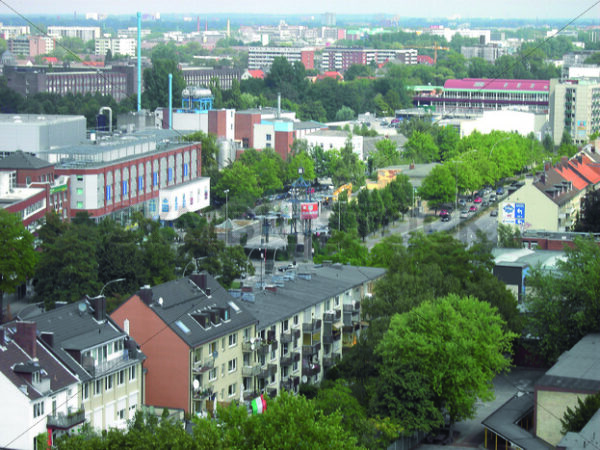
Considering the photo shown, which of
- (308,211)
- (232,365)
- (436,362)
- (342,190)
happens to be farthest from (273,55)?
(436,362)

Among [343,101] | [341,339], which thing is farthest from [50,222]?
[343,101]

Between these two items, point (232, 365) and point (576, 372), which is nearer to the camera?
point (576, 372)

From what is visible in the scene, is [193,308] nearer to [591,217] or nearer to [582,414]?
[582,414]

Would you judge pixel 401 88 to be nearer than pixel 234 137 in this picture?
No

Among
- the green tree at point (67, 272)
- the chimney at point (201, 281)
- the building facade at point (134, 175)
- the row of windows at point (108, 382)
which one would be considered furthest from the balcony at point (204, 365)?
the building facade at point (134, 175)

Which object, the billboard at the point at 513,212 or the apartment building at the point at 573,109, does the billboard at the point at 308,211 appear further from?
the apartment building at the point at 573,109

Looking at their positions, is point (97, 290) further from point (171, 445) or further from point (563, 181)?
point (563, 181)
